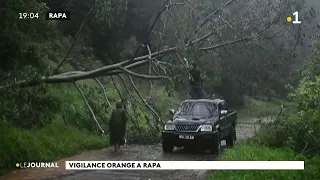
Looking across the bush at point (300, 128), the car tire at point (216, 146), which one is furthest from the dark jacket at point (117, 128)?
the bush at point (300, 128)

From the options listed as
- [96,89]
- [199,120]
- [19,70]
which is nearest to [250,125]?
[199,120]

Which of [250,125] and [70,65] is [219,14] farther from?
[70,65]

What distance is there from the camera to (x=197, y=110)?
645cm

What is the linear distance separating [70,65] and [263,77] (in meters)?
2.38

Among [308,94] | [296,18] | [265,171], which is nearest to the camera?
[265,171]

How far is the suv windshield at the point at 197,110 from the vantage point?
6324mm

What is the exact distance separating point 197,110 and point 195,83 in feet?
1.18

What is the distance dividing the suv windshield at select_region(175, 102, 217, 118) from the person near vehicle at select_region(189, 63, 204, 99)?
0.12 m

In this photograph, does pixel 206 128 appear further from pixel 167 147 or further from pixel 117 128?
pixel 117 128

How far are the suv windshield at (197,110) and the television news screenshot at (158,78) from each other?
1cm

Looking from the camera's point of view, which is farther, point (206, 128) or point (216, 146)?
point (206, 128)
